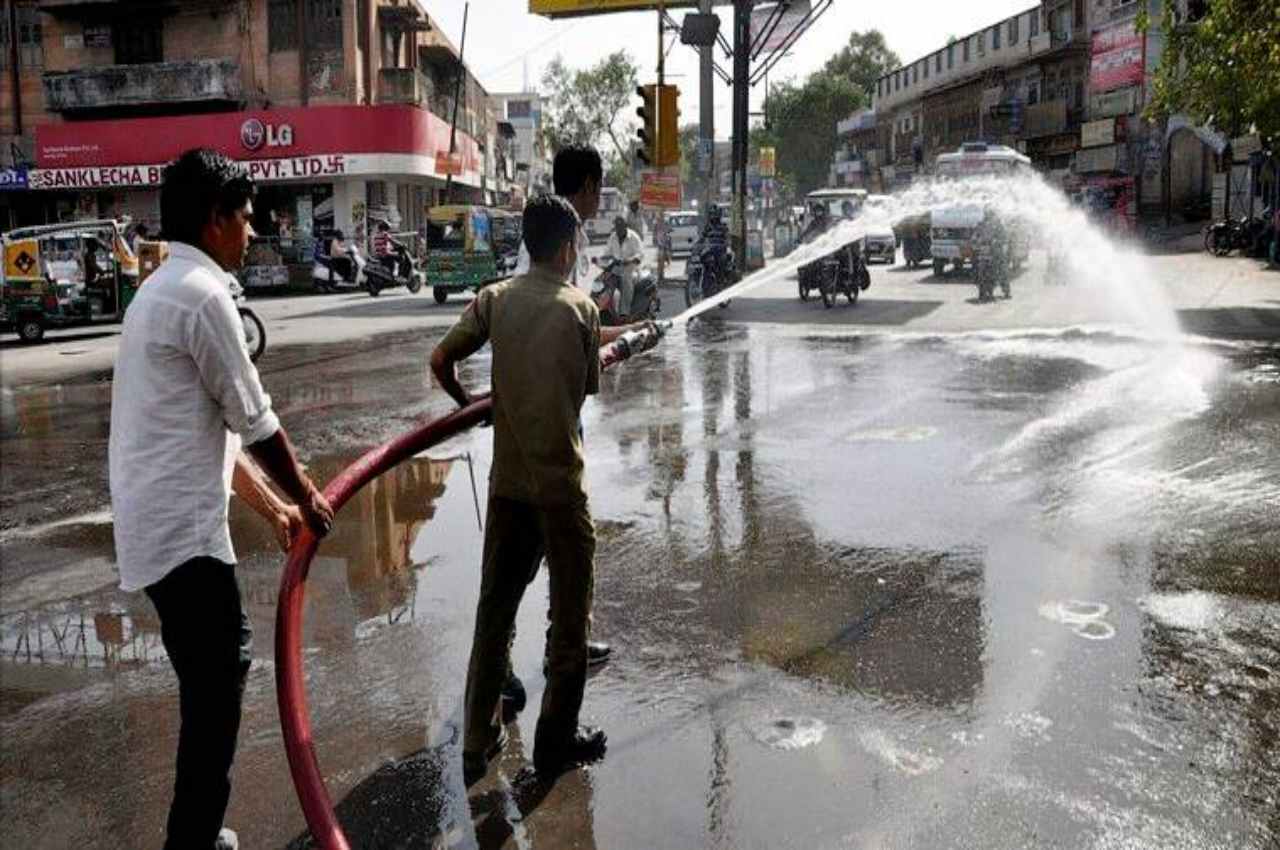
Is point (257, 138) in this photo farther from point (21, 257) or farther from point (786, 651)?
point (786, 651)

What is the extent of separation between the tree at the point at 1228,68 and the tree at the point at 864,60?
73.3 metres

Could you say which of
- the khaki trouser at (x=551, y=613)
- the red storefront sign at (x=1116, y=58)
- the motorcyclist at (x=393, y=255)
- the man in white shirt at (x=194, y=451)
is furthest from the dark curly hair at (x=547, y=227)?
the red storefront sign at (x=1116, y=58)

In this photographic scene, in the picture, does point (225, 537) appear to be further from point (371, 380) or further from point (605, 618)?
point (371, 380)

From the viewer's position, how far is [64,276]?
19344 mm

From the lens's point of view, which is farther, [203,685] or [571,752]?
[571,752]

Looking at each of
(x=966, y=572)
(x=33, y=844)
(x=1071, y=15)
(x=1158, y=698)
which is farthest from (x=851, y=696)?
(x=1071, y=15)

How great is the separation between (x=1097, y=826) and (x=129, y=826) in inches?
112

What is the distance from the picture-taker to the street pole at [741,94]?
917 inches

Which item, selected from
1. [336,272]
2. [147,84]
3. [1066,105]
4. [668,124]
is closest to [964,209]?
[668,124]

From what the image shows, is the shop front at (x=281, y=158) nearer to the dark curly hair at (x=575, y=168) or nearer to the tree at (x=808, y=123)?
the dark curly hair at (x=575, y=168)

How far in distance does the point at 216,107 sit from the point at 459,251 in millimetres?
17045

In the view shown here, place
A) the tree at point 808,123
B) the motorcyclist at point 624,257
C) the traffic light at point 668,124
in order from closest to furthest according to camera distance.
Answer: the motorcyclist at point 624,257, the traffic light at point 668,124, the tree at point 808,123

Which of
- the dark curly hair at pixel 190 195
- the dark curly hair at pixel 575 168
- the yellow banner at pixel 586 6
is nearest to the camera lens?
the dark curly hair at pixel 190 195

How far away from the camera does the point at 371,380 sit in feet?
42.2
